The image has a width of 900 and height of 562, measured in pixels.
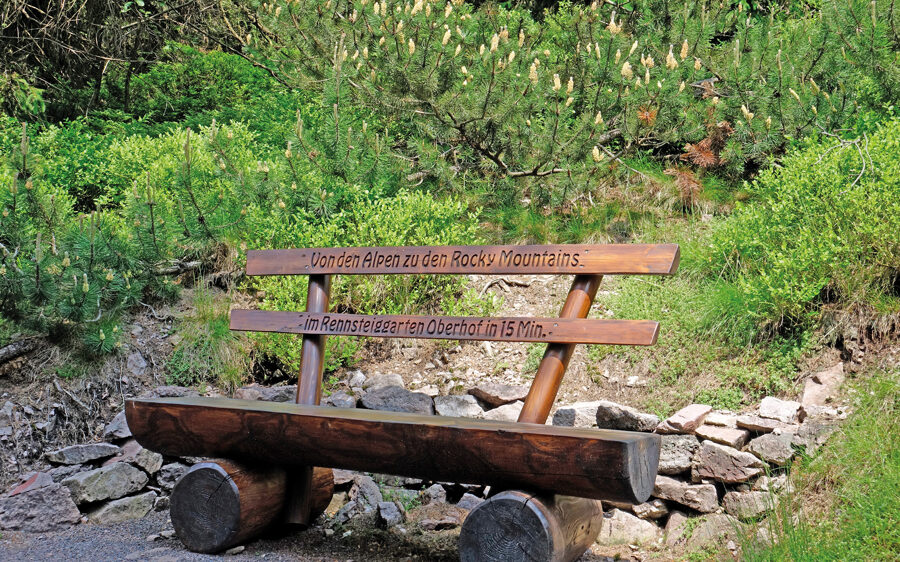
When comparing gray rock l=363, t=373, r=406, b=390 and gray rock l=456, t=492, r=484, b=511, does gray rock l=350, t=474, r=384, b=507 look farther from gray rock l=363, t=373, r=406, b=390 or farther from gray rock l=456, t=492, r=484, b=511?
gray rock l=363, t=373, r=406, b=390

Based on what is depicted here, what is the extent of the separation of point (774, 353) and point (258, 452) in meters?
2.82

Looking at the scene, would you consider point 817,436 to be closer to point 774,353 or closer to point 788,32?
point 774,353

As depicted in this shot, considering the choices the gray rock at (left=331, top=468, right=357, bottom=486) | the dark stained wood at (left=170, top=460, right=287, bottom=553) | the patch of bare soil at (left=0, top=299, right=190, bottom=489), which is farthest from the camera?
the patch of bare soil at (left=0, top=299, right=190, bottom=489)

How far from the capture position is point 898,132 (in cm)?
448

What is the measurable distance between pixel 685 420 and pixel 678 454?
171 mm

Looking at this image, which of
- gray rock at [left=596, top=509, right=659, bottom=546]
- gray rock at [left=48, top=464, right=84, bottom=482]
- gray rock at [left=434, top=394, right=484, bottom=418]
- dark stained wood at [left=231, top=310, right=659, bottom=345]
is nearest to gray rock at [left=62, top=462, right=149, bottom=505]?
gray rock at [left=48, top=464, right=84, bottom=482]

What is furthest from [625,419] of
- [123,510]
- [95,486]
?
[95,486]

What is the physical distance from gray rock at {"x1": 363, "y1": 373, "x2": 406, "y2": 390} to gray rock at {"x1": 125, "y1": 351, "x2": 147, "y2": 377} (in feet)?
4.87

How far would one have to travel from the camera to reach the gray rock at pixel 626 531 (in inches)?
142

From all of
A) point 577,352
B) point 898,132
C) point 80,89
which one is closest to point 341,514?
point 577,352

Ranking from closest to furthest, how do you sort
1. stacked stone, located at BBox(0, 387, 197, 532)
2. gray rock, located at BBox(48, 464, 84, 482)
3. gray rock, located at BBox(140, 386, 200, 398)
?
stacked stone, located at BBox(0, 387, 197, 532) → gray rock, located at BBox(48, 464, 84, 482) → gray rock, located at BBox(140, 386, 200, 398)

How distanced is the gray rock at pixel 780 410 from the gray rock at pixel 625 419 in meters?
0.52

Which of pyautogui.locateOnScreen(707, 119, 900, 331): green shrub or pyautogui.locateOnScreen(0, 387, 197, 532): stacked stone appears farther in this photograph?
pyautogui.locateOnScreen(707, 119, 900, 331): green shrub

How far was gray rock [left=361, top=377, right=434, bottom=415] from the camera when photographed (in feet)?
14.9
